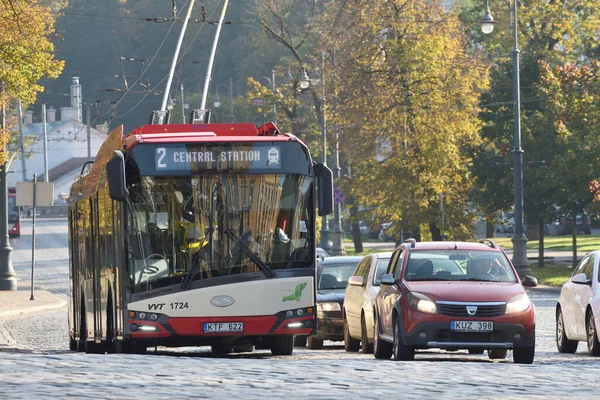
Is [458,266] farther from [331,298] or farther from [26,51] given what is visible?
[26,51]

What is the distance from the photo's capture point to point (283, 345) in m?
17.7

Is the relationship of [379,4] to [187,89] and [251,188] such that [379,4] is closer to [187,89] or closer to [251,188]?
[251,188]

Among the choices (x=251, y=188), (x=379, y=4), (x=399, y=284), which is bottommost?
(x=399, y=284)

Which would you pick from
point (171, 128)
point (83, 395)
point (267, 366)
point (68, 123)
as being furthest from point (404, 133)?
point (68, 123)

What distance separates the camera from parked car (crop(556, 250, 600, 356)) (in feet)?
59.8

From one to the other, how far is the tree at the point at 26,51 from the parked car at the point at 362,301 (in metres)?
10.1

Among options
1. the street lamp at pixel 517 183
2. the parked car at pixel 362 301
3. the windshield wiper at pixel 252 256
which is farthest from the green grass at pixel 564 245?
the windshield wiper at pixel 252 256

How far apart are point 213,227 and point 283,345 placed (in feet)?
6.76

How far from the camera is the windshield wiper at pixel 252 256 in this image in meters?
16.6

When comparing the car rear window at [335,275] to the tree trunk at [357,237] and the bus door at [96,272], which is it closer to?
the bus door at [96,272]

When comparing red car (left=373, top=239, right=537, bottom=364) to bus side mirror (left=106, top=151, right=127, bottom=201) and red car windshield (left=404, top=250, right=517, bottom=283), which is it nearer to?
red car windshield (left=404, top=250, right=517, bottom=283)

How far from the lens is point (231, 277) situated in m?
16.8

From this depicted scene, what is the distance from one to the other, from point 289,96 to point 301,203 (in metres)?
54.7

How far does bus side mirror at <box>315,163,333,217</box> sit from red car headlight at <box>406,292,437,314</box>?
1.45 m
